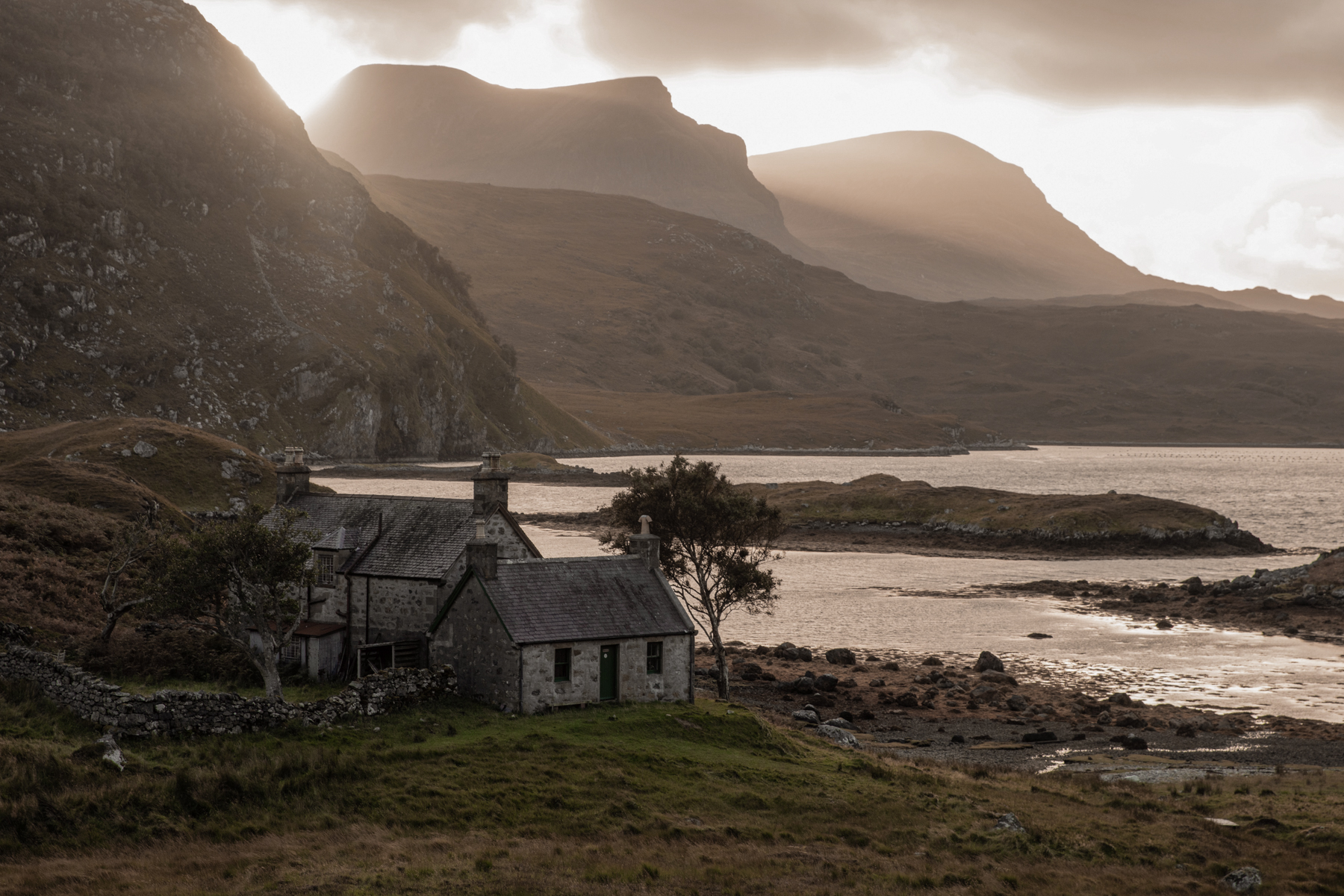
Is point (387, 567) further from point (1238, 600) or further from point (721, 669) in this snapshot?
point (1238, 600)

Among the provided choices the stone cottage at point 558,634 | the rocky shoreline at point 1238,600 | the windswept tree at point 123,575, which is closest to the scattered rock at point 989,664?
the rocky shoreline at point 1238,600

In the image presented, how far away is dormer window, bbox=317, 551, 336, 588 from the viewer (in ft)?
138

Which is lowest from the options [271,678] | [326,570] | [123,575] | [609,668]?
[609,668]

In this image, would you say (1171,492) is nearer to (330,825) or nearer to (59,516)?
(59,516)

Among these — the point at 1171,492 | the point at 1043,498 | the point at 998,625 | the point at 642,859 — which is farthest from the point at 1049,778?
the point at 1171,492

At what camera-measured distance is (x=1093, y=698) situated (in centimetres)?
5634

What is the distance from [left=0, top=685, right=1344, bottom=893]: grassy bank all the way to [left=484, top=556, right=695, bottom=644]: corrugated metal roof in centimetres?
293

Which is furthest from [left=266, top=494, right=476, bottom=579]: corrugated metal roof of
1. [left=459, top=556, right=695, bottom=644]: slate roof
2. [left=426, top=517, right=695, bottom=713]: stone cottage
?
[left=459, top=556, right=695, bottom=644]: slate roof

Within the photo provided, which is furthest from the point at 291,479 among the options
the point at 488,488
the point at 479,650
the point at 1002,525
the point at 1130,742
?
the point at 1002,525

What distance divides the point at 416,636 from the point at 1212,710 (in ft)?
125

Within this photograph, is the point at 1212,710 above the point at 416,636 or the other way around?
the other way around

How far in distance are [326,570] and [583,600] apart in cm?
1133

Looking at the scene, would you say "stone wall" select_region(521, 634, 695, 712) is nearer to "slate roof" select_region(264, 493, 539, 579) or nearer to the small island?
"slate roof" select_region(264, 493, 539, 579)

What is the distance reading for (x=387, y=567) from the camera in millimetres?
40844
